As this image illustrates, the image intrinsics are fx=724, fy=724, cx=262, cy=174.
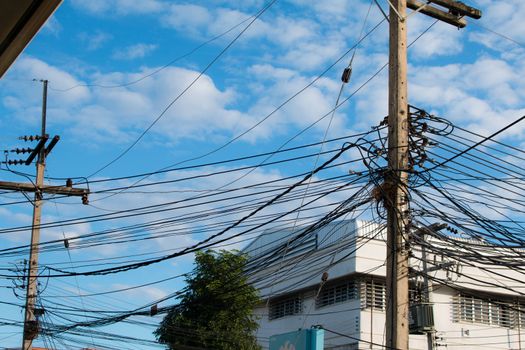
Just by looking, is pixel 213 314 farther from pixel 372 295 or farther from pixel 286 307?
pixel 286 307

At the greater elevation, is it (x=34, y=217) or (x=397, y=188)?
(x=34, y=217)

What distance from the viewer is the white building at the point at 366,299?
23.6 metres

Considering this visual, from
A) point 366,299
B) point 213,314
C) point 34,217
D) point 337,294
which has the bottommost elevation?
point 213,314

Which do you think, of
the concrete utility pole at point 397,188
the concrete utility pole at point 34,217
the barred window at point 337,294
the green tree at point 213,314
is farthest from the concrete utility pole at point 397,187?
the barred window at point 337,294

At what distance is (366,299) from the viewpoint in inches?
941

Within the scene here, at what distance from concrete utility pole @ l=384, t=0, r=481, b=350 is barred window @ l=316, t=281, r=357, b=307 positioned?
13395mm

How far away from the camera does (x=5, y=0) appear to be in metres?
4.23

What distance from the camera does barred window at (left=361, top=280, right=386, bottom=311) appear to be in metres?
23.8

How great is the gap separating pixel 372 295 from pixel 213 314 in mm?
6103

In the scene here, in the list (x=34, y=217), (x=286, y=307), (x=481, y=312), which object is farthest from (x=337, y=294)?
(x=34, y=217)

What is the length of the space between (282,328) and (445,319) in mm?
6129

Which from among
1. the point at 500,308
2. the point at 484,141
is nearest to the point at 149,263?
the point at 484,141

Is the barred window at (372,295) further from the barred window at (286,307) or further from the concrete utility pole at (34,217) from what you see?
the concrete utility pole at (34,217)

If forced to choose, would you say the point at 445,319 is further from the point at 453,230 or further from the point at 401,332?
the point at 401,332
